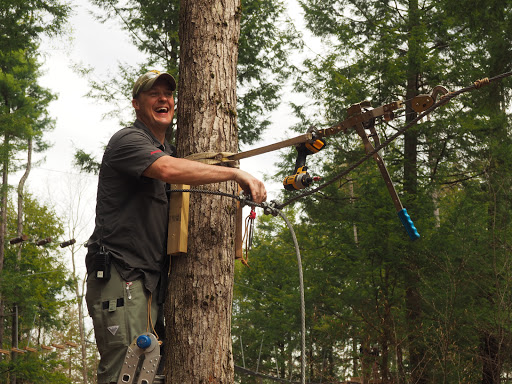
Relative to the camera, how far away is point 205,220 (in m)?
3.14

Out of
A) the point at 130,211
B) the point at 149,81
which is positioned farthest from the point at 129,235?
the point at 149,81

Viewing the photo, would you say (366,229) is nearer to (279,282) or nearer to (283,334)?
(283,334)

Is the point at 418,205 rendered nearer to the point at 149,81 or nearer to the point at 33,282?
the point at 149,81

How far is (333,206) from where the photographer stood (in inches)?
547

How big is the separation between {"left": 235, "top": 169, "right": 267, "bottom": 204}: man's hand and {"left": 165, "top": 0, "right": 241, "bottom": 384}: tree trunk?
0.43m

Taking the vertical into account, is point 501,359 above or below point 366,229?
below

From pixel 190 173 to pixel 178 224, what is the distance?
0.40 meters

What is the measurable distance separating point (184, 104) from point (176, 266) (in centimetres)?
101

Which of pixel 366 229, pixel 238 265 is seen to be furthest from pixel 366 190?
pixel 238 265

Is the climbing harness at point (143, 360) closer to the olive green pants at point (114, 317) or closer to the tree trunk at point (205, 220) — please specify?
the olive green pants at point (114, 317)

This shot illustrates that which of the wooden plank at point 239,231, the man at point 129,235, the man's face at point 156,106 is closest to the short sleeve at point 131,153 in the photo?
the man at point 129,235

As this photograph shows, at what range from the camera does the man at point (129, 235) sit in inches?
107

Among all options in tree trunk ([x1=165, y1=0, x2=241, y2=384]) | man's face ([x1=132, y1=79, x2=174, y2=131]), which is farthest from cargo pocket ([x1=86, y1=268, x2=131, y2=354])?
man's face ([x1=132, y1=79, x2=174, y2=131])

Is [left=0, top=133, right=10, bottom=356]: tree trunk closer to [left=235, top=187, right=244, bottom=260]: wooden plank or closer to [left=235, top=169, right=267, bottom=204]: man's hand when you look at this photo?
[left=235, top=187, right=244, bottom=260]: wooden plank
